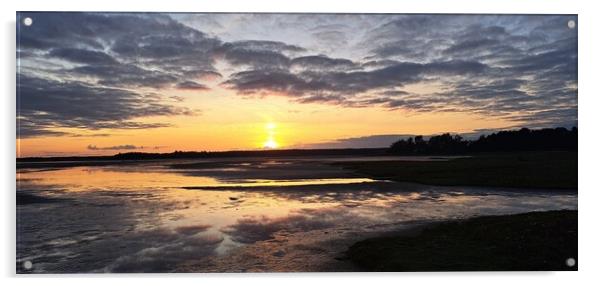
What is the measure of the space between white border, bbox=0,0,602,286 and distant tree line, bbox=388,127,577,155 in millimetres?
420

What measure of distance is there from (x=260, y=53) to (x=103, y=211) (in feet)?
10.8

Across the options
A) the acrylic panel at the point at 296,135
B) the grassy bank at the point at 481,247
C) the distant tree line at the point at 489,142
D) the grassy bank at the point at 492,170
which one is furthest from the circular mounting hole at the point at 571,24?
the grassy bank at the point at 481,247

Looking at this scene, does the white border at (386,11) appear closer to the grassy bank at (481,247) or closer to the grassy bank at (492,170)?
the grassy bank at (481,247)

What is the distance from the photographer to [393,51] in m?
6.54

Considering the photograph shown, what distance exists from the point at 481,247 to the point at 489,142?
1.65 m

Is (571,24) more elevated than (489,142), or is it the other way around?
(571,24)

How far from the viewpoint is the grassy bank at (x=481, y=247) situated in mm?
6012

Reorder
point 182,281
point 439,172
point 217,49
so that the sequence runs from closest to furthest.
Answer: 1. point 182,281
2. point 217,49
3. point 439,172

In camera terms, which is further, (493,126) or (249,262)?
(493,126)

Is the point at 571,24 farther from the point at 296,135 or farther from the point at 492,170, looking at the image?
the point at 296,135

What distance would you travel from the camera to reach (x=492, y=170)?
6773 millimetres

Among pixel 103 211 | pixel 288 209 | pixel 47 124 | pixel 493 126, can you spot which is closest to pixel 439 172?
pixel 493 126

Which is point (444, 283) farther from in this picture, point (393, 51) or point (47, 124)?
point (47, 124)

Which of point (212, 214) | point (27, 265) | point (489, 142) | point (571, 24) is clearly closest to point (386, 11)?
point (489, 142)
